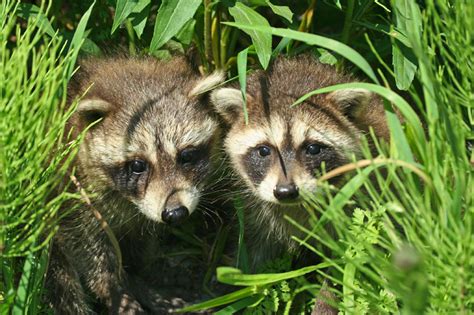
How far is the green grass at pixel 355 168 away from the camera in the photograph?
291 centimetres

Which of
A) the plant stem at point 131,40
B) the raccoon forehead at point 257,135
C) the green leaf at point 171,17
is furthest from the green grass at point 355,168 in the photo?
the raccoon forehead at point 257,135

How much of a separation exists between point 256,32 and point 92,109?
1.04m

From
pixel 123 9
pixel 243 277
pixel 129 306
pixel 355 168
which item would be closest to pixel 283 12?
pixel 123 9

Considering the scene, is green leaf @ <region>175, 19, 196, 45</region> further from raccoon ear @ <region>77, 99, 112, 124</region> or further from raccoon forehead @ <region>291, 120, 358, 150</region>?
raccoon forehead @ <region>291, 120, 358, 150</region>

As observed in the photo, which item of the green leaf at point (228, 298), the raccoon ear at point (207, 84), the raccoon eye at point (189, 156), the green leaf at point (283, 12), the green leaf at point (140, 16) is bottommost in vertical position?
the green leaf at point (228, 298)

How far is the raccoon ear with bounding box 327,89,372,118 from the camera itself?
436 cm

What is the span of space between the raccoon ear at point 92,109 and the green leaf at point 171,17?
487 mm

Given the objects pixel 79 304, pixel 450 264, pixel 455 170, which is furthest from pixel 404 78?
pixel 79 304

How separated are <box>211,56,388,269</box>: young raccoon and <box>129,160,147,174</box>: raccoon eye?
1.85 ft

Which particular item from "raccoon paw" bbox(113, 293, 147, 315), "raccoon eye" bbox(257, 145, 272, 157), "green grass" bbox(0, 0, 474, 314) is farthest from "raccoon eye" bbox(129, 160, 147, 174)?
"raccoon paw" bbox(113, 293, 147, 315)

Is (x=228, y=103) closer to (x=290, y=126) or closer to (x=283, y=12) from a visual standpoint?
(x=290, y=126)

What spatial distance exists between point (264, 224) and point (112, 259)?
1.03 metres

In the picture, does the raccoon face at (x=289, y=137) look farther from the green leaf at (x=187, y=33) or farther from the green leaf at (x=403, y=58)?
the green leaf at (x=187, y=33)

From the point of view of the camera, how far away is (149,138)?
437cm
